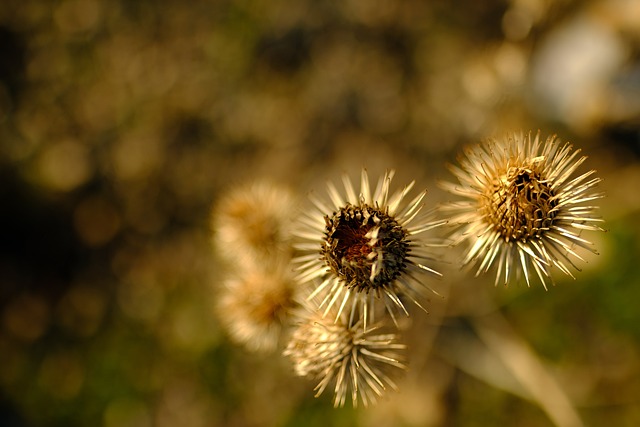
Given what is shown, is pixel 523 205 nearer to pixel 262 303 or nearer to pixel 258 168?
pixel 262 303

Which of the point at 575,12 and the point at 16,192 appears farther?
the point at 16,192

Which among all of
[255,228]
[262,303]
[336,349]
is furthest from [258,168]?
[336,349]

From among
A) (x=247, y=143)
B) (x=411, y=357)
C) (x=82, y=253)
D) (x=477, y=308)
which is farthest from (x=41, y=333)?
(x=477, y=308)

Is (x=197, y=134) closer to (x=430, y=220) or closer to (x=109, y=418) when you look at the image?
(x=109, y=418)

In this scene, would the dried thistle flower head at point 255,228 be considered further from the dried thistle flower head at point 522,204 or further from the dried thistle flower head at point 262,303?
the dried thistle flower head at point 522,204

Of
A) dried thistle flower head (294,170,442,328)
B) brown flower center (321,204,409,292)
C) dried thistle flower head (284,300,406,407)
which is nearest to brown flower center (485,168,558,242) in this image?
dried thistle flower head (294,170,442,328)

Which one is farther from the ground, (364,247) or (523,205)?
(523,205)
